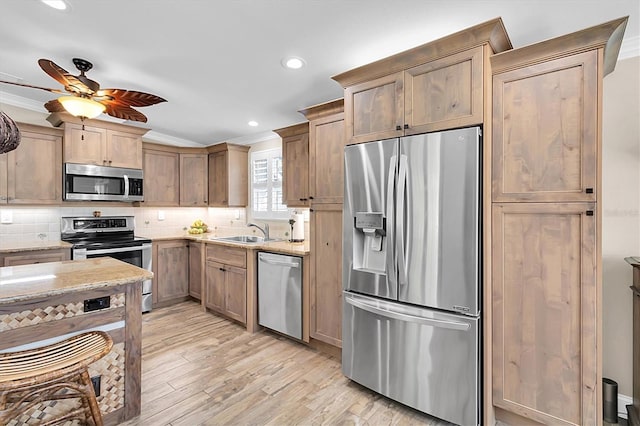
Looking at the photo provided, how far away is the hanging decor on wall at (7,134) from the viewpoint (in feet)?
4.84

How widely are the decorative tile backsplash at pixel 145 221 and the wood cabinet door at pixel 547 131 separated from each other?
2454 mm

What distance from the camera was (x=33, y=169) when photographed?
11.4 feet

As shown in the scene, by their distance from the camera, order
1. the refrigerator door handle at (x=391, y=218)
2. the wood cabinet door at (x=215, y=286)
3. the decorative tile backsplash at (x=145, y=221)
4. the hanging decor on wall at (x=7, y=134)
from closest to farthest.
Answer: the hanging decor on wall at (x=7, y=134) → the refrigerator door handle at (x=391, y=218) → the decorative tile backsplash at (x=145, y=221) → the wood cabinet door at (x=215, y=286)

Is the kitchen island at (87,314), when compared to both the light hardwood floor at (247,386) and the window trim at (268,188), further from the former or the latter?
the window trim at (268,188)

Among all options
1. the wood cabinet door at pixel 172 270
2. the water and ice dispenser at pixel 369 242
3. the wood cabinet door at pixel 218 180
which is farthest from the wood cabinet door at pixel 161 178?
the water and ice dispenser at pixel 369 242

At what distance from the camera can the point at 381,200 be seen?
2137mm

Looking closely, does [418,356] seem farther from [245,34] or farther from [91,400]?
[245,34]

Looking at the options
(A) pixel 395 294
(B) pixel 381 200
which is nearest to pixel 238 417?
(A) pixel 395 294

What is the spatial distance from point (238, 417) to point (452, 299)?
1.57 meters

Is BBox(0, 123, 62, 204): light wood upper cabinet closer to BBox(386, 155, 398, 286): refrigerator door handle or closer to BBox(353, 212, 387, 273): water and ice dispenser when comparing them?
BBox(353, 212, 387, 273): water and ice dispenser

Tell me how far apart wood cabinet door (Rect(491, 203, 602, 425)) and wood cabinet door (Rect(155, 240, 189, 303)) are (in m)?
3.93

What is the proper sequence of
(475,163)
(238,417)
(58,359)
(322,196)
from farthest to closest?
(322,196) < (238,417) < (475,163) < (58,359)

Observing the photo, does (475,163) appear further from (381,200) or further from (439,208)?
(381,200)

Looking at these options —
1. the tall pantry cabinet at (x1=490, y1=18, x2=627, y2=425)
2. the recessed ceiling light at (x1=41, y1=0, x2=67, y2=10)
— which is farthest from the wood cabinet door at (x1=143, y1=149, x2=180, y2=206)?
the tall pantry cabinet at (x1=490, y1=18, x2=627, y2=425)
